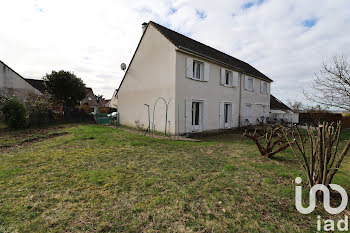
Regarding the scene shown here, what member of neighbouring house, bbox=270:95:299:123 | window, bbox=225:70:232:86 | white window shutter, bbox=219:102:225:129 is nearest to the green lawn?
white window shutter, bbox=219:102:225:129

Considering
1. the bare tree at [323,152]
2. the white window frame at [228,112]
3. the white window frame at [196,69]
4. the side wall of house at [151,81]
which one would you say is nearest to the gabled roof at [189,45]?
the side wall of house at [151,81]

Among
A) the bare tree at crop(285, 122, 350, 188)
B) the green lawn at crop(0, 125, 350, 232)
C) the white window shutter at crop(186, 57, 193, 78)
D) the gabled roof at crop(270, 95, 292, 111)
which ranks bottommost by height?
the green lawn at crop(0, 125, 350, 232)

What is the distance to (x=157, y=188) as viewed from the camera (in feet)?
11.2

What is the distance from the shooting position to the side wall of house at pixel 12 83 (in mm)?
18219

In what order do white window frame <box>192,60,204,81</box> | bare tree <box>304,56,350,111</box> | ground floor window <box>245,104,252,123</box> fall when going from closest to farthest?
bare tree <box>304,56,350,111</box>, white window frame <box>192,60,204,81</box>, ground floor window <box>245,104,252,123</box>

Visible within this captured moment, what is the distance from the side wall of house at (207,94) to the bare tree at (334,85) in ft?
17.5

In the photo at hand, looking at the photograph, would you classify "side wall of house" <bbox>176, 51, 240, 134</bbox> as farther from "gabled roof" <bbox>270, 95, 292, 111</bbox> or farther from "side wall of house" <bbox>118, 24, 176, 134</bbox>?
"gabled roof" <bbox>270, 95, 292, 111</bbox>

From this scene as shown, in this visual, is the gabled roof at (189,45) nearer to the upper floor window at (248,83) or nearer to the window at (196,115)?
the upper floor window at (248,83)

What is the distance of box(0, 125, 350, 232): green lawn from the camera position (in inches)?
93.3

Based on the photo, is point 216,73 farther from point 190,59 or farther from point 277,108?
point 277,108

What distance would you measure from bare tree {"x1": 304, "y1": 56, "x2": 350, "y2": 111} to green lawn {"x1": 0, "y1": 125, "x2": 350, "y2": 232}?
4.53m

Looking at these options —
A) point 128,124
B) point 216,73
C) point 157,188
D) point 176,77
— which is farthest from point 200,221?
point 128,124

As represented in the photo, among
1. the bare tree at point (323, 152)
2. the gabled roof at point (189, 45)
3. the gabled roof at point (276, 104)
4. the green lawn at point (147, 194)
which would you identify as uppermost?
the gabled roof at point (189, 45)

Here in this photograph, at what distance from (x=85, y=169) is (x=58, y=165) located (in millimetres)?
903
